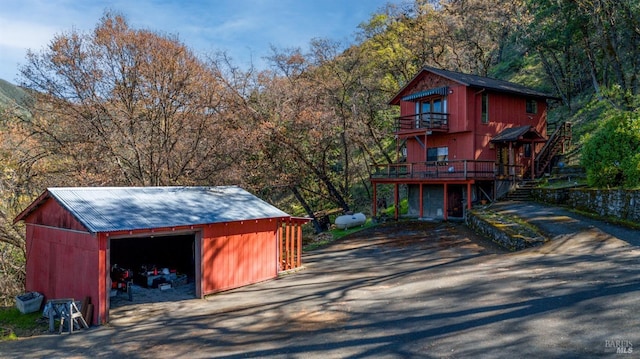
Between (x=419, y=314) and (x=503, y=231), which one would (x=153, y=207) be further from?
(x=503, y=231)

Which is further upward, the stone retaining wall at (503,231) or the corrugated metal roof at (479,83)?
the corrugated metal roof at (479,83)

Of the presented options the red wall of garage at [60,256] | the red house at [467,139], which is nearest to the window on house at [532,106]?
the red house at [467,139]

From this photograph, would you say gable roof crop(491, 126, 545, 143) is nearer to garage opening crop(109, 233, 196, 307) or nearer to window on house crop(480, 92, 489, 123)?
window on house crop(480, 92, 489, 123)

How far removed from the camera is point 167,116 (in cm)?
2291

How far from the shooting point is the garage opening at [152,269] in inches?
558

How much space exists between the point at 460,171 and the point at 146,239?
55.1 feet

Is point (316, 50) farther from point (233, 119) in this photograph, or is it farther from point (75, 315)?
point (75, 315)

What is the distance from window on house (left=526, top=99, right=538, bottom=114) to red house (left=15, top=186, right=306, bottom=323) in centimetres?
1857

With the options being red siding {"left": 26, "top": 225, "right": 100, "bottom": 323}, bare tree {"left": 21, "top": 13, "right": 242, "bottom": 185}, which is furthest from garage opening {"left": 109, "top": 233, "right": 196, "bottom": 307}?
bare tree {"left": 21, "top": 13, "right": 242, "bottom": 185}

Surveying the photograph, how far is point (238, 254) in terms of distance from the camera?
15.1 meters

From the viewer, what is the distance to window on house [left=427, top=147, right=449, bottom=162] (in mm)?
26688

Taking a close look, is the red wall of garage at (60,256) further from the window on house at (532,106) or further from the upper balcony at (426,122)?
the window on house at (532,106)

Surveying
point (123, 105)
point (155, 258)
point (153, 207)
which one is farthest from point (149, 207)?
point (123, 105)

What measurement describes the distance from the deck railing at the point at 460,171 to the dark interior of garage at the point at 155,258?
13685 millimetres
